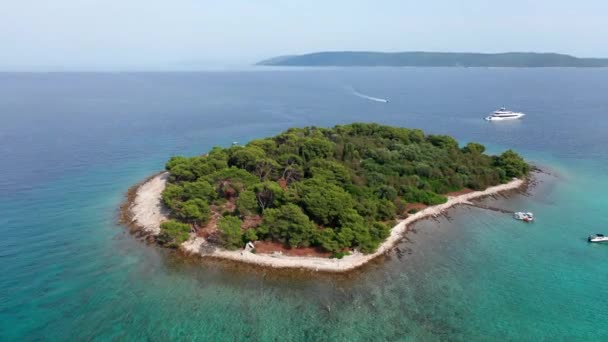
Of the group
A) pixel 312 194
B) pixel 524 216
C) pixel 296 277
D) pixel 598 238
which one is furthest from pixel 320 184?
pixel 598 238

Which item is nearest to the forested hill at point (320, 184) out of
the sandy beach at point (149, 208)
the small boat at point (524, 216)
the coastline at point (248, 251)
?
the coastline at point (248, 251)

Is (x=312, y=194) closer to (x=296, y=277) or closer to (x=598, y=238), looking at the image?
(x=296, y=277)

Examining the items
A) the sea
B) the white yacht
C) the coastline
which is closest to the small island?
the coastline

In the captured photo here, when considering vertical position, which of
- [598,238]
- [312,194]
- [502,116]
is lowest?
[598,238]

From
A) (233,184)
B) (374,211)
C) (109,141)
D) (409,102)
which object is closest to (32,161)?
(109,141)

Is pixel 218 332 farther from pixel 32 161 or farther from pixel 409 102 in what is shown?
pixel 409 102

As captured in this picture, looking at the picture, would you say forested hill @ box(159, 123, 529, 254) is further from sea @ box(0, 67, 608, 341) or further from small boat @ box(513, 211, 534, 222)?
small boat @ box(513, 211, 534, 222)
